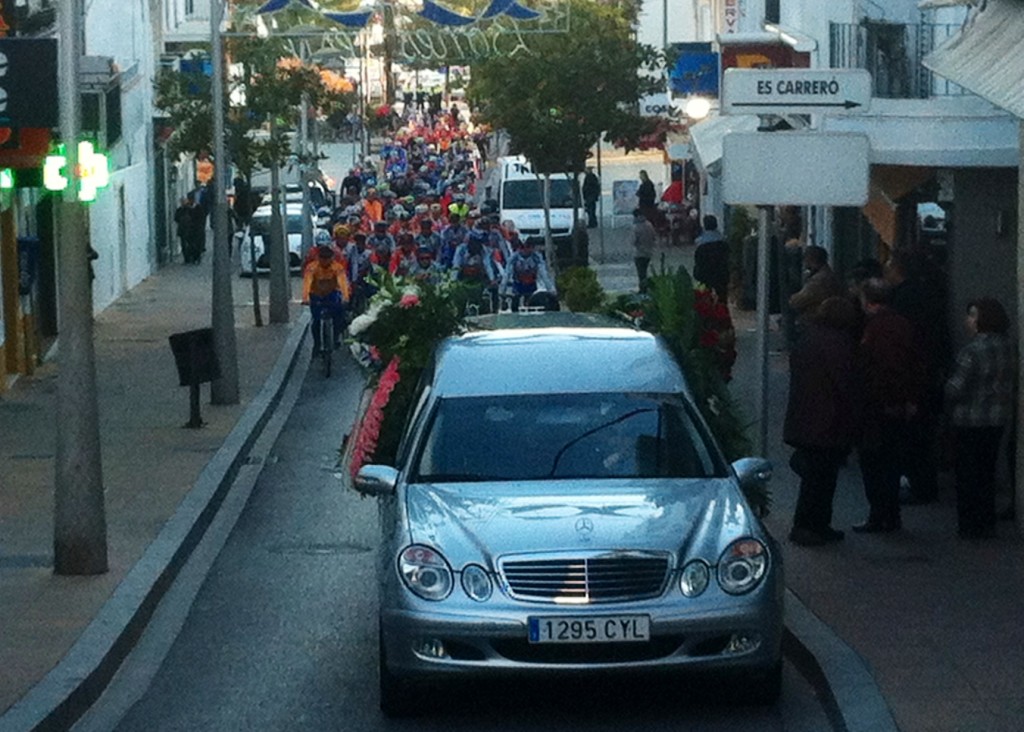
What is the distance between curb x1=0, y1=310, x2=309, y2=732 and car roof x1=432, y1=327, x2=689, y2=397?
2.18 m

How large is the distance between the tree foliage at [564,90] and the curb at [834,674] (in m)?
34.2

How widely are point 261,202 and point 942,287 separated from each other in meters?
41.0

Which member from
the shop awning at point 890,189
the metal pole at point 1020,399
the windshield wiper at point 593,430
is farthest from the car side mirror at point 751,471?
the shop awning at point 890,189

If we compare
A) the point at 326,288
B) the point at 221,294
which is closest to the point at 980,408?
the point at 221,294

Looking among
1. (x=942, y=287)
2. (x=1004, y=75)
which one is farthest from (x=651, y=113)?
(x=1004, y=75)

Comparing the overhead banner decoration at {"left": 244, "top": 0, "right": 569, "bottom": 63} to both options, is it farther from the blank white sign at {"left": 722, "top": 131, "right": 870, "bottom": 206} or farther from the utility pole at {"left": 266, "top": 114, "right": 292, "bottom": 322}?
the blank white sign at {"left": 722, "top": 131, "right": 870, "bottom": 206}

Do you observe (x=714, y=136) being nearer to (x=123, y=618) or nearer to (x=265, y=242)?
(x=123, y=618)

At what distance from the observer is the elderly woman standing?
14.5 metres

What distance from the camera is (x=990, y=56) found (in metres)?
14.8

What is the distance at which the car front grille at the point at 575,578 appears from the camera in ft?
32.3

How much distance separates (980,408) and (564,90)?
32348 millimetres

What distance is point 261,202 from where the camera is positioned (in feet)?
187

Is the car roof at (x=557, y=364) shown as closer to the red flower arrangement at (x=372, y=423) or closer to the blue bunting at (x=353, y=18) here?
the red flower arrangement at (x=372, y=423)

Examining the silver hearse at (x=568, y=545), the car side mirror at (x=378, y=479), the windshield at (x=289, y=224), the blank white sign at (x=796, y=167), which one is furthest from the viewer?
the windshield at (x=289, y=224)
